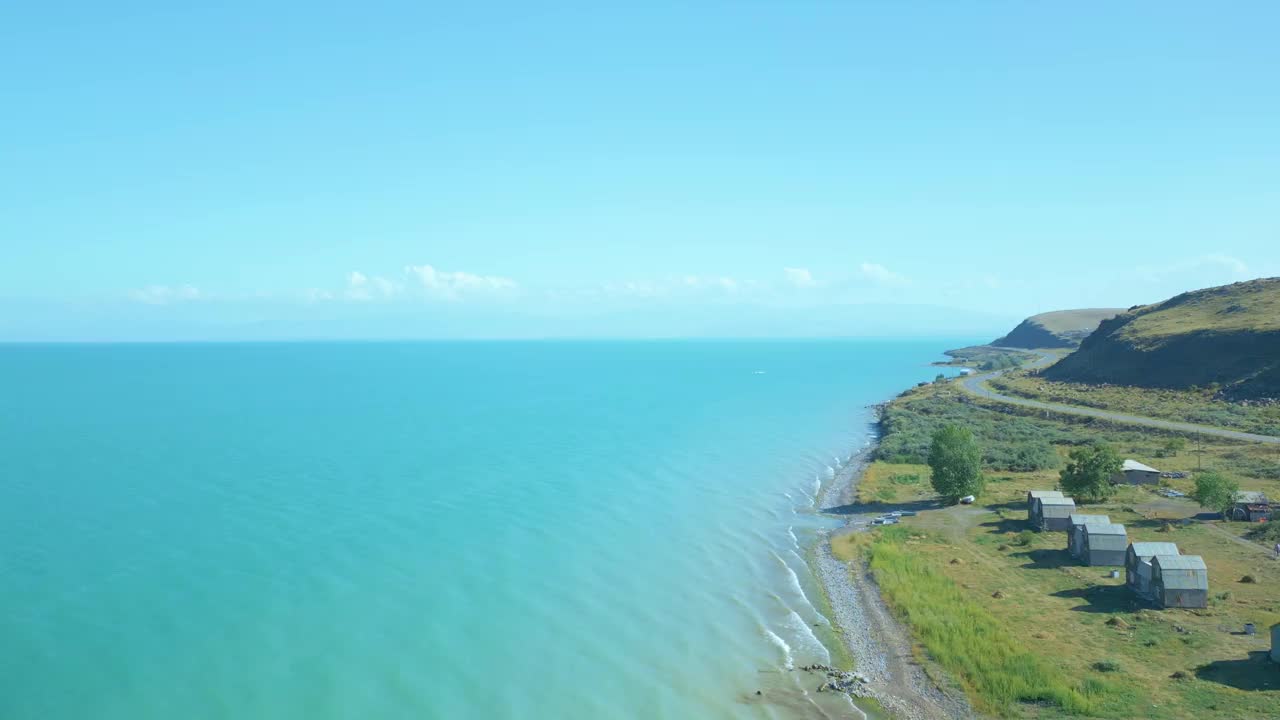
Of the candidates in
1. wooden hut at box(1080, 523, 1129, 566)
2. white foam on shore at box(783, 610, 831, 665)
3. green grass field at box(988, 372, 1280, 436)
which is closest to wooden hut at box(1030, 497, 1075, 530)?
wooden hut at box(1080, 523, 1129, 566)

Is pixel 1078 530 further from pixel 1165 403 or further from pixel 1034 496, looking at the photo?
pixel 1165 403

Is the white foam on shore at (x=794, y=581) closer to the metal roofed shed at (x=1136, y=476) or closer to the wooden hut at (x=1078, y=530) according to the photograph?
the wooden hut at (x=1078, y=530)

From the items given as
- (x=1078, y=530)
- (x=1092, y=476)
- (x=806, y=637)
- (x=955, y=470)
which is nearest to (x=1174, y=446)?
(x=1092, y=476)

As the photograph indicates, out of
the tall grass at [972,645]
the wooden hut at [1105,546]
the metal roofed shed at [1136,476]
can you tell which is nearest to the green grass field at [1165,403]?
the metal roofed shed at [1136,476]

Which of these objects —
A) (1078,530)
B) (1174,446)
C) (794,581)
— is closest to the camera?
(1078,530)

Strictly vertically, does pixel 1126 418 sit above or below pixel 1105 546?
above

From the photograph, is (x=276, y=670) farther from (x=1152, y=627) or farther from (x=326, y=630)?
(x=1152, y=627)
